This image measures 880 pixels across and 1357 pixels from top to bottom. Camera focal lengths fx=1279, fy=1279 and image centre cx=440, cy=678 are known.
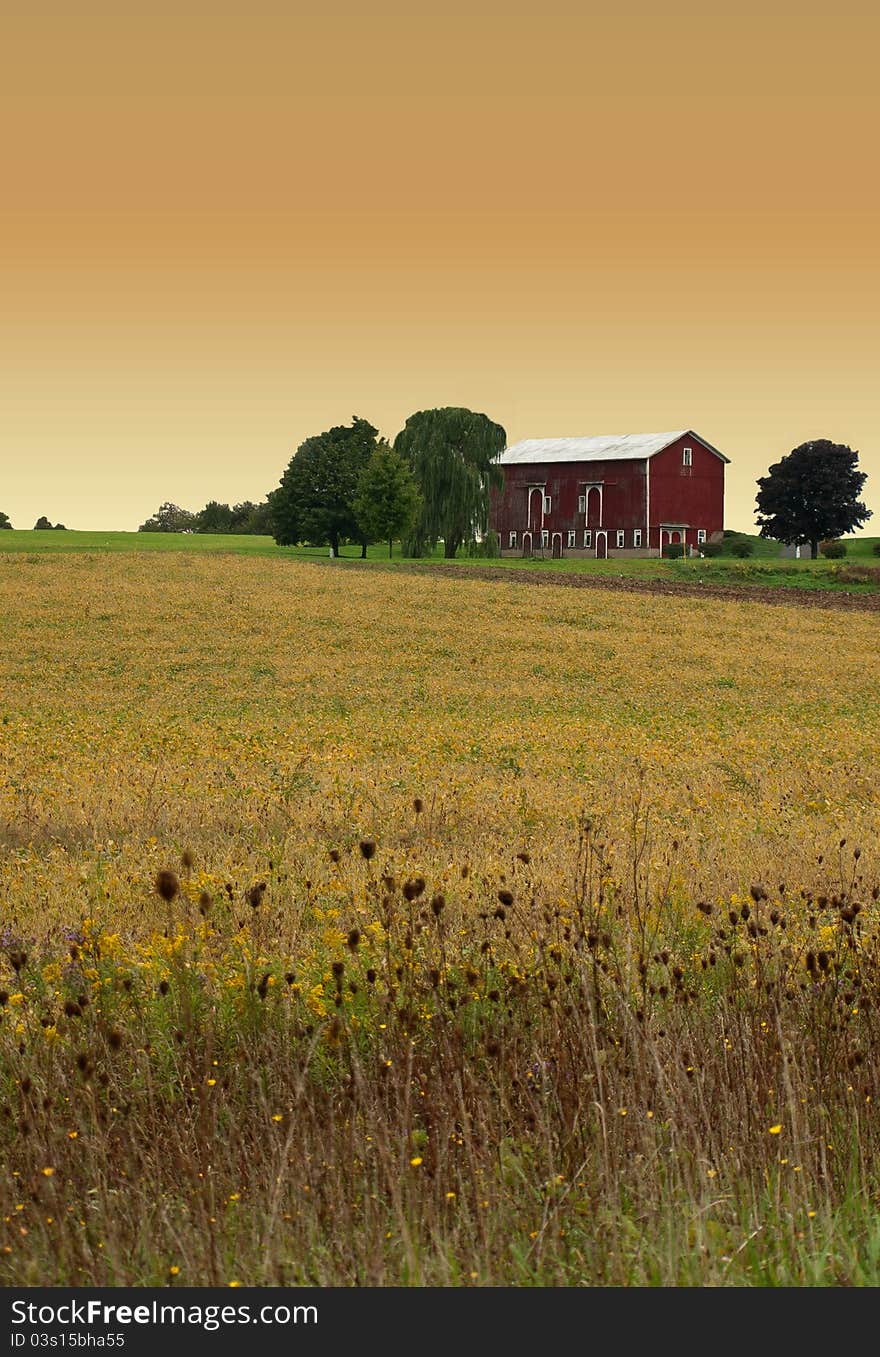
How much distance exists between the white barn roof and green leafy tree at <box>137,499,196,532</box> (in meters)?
82.6

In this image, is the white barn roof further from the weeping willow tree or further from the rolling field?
the rolling field

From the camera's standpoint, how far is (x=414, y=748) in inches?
701

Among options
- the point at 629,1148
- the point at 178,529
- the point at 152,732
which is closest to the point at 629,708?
the point at 152,732

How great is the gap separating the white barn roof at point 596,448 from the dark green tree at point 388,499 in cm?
1205

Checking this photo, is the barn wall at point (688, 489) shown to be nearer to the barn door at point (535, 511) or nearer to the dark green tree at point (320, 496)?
the barn door at point (535, 511)

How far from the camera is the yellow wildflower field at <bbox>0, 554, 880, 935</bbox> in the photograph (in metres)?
10.7

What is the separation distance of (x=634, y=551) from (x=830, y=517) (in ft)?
53.9

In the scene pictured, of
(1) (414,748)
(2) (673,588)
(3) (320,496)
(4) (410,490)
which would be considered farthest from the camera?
(3) (320,496)

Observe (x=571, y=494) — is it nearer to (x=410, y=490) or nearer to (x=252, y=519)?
(x=410, y=490)

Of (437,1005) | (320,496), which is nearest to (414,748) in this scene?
(437,1005)

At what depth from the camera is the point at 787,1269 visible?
170 inches

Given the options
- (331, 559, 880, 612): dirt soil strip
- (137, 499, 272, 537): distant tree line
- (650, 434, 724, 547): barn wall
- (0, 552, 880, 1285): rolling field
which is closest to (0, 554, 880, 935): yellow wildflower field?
(0, 552, 880, 1285): rolling field

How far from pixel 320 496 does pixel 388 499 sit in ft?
42.3

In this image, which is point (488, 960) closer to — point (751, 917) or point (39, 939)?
point (751, 917)
